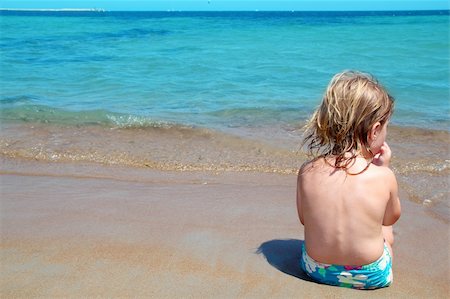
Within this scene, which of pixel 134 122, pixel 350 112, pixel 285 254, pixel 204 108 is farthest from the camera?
pixel 204 108

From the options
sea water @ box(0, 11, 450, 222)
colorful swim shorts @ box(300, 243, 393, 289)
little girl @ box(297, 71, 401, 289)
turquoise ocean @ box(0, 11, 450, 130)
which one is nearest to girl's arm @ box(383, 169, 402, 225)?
Answer: little girl @ box(297, 71, 401, 289)

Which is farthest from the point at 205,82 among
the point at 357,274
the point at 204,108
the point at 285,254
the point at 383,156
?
the point at 357,274

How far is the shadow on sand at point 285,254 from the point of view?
2.51m

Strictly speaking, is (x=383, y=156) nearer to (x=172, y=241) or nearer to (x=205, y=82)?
(x=172, y=241)

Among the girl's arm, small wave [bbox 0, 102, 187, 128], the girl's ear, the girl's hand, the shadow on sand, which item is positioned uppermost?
the girl's ear

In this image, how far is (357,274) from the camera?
229 centimetres

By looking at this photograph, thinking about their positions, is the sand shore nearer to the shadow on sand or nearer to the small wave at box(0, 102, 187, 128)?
the shadow on sand

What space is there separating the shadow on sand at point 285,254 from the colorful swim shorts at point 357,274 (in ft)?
0.31

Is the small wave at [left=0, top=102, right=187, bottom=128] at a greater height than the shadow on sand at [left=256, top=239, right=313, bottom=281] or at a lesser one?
lesser

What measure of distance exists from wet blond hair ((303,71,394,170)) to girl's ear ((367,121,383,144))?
0.05 ft

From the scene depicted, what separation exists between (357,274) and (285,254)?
0.49 metres

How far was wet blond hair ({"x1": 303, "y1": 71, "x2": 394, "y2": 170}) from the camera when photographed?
7.22ft

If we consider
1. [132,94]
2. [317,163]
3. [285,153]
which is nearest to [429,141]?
[285,153]

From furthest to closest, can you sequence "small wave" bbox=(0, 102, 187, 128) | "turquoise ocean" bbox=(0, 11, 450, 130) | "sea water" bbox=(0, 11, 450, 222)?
"turquoise ocean" bbox=(0, 11, 450, 130) < "small wave" bbox=(0, 102, 187, 128) < "sea water" bbox=(0, 11, 450, 222)
